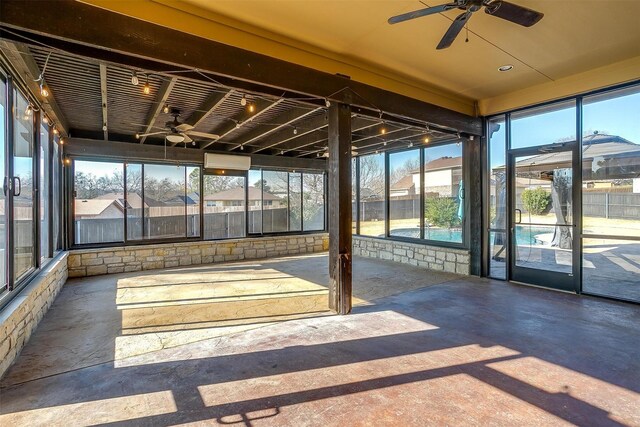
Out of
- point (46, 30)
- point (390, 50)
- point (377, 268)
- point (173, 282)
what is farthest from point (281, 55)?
point (377, 268)

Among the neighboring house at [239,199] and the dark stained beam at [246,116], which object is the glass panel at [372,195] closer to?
the neighboring house at [239,199]

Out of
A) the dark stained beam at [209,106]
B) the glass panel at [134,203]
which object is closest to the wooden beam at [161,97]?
the dark stained beam at [209,106]

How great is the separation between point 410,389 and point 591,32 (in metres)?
4.46

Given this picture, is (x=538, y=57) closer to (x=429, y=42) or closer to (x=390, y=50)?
(x=429, y=42)

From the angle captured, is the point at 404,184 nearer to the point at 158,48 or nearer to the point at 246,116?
the point at 246,116

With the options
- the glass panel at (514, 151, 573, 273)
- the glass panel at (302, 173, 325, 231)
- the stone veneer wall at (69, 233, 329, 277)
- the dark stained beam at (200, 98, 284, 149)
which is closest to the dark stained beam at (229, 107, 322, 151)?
the dark stained beam at (200, 98, 284, 149)

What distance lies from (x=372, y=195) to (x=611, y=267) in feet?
17.9

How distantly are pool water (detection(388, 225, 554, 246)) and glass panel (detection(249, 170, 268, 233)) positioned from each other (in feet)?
12.7

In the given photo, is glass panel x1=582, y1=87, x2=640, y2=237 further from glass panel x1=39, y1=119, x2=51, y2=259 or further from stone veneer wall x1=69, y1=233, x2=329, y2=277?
glass panel x1=39, y1=119, x2=51, y2=259

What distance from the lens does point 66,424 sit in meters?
2.10

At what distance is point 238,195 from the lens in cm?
895

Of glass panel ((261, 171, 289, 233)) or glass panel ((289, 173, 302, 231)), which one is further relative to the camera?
glass panel ((289, 173, 302, 231))

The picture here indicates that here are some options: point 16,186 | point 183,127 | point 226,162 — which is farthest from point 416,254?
point 16,186

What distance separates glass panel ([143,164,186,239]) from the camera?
7.60m
